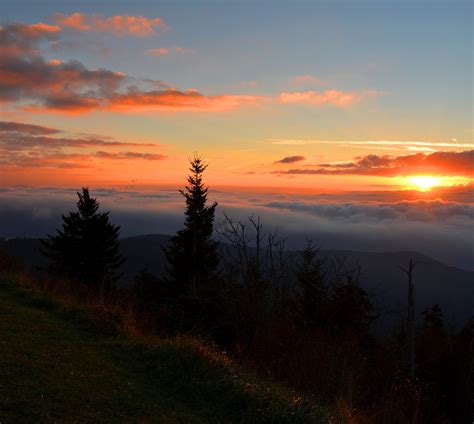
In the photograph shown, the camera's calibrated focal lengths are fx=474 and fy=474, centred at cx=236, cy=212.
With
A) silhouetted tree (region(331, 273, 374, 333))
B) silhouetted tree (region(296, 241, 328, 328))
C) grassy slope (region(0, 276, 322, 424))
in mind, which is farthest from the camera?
silhouetted tree (region(331, 273, 374, 333))

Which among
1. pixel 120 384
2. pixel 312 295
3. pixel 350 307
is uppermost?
pixel 120 384

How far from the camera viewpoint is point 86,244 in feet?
137

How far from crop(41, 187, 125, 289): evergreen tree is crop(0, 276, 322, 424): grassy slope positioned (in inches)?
1269

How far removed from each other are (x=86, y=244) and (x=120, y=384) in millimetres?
36431

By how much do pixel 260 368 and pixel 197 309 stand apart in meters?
6.51

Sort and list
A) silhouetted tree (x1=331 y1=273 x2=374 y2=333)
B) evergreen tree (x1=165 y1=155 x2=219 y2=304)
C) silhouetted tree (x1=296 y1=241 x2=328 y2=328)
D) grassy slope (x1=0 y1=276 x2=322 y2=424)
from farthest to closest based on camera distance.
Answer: evergreen tree (x1=165 y1=155 x2=219 y2=304)
silhouetted tree (x1=331 y1=273 x2=374 y2=333)
silhouetted tree (x1=296 y1=241 x2=328 y2=328)
grassy slope (x1=0 y1=276 x2=322 y2=424)

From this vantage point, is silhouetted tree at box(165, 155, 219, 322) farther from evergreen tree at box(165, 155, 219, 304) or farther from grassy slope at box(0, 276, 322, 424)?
grassy slope at box(0, 276, 322, 424)

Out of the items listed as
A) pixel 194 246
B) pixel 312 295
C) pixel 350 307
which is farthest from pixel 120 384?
pixel 194 246

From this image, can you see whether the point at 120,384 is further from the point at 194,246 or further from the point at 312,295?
the point at 194,246

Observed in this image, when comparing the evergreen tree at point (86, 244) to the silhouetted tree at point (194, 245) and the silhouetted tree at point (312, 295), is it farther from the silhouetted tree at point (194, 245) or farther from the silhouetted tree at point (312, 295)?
the silhouetted tree at point (312, 295)

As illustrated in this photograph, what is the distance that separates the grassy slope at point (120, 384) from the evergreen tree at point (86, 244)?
3224 centimetres

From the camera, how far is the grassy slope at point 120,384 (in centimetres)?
620

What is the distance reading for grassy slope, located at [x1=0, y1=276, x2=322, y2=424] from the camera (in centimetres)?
620

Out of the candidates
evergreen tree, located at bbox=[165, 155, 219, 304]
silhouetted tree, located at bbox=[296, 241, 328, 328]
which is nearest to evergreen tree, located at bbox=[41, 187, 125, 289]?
evergreen tree, located at bbox=[165, 155, 219, 304]
